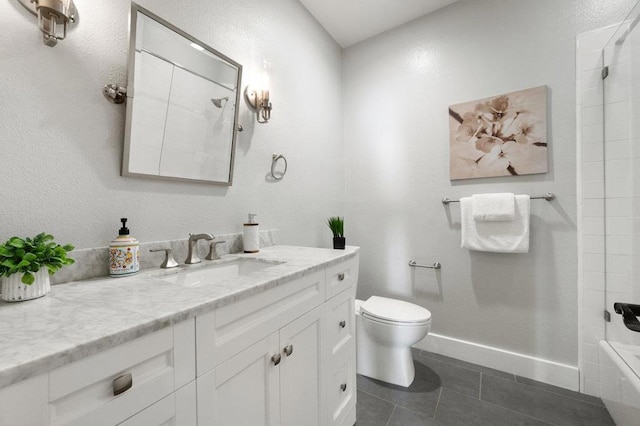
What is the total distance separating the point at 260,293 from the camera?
0.79m

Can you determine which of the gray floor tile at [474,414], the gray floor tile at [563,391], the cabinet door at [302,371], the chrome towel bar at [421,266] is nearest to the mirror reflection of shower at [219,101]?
the cabinet door at [302,371]

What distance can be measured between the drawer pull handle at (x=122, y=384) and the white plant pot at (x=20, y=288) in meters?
0.40

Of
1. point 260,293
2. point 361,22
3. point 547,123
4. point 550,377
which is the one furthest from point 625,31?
point 260,293

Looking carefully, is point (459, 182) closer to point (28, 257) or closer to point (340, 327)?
point (340, 327)

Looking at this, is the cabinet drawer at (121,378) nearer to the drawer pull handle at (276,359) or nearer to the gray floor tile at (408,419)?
the drawer pull handle at (276,359)

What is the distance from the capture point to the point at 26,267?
2.06 feet

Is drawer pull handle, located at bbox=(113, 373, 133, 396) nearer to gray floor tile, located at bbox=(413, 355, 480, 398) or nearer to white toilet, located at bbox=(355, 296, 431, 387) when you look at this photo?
white toilet, located at bbox=(355, 296, 431, 387)

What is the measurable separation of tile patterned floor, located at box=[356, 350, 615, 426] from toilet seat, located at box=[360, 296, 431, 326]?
43cm

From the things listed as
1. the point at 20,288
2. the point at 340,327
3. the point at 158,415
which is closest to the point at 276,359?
the point at 158,415

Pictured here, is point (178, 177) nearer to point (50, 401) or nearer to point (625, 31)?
point (50, 401)

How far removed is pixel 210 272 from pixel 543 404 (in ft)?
6.31

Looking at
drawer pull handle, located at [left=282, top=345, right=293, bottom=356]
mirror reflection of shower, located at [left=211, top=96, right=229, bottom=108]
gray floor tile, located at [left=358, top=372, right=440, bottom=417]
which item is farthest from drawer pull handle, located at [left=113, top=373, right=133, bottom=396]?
gray floor tile, located at [left=358, top=372, right=440, bottom=417]

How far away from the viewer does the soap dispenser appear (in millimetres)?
873

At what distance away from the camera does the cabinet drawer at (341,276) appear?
1.15 m
